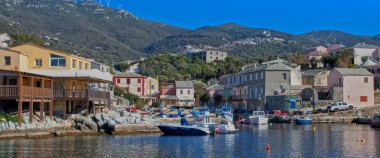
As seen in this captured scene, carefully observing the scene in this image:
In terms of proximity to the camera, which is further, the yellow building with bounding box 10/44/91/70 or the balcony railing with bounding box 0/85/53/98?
the yellow building with bounding box 10/44/91/70

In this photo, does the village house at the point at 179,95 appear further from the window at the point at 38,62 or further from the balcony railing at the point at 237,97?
the window at the point at 38,62

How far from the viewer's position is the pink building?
90938mm

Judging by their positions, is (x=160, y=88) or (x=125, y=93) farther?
(x=160, y=88)

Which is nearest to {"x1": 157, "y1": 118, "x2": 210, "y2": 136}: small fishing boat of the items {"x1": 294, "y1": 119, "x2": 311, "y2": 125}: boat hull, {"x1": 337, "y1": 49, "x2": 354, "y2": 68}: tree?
{"x1": 294, "y1": 119, "x2": 311, "y2": 125}: boat hull

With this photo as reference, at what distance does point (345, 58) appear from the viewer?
12662 centimetres

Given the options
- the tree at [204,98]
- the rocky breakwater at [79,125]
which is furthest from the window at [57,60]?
the tree at [204,98]

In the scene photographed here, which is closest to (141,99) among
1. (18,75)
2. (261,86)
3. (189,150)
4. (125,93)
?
(125,93)

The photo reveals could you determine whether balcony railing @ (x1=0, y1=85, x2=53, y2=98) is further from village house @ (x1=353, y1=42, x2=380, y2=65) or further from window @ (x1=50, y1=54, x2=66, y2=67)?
village house @ (x1=353, y1=42, x2=380, y2=65)

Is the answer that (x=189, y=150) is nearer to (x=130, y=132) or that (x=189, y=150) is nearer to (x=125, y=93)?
(x=130, y=132)

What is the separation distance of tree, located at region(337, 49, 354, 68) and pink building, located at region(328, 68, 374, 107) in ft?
88.9

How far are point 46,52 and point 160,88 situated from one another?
76828 mm

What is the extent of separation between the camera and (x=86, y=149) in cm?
3891

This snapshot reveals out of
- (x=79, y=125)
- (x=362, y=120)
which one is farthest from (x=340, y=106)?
(x=79, y=125)

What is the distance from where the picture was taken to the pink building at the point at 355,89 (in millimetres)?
90938
